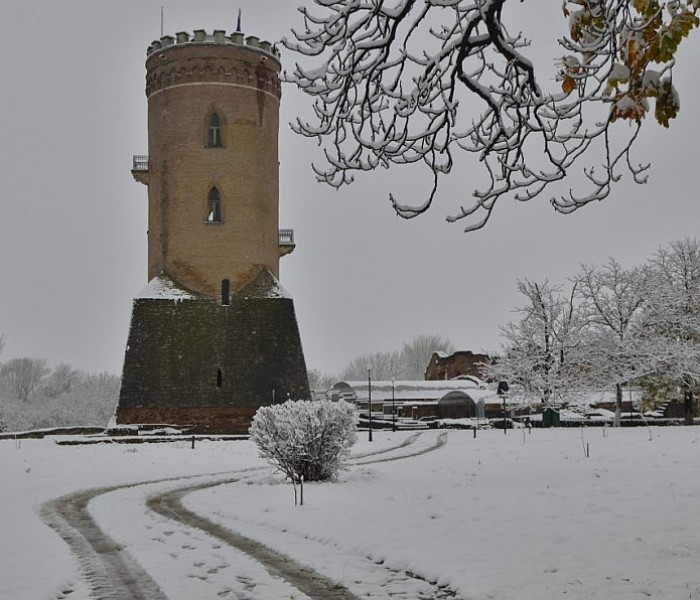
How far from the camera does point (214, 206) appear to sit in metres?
39.9

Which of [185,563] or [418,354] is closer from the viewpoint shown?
[185,563]

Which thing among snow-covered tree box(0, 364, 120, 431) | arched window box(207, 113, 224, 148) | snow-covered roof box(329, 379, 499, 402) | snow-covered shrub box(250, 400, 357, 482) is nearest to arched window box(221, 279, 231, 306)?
arched window box(207, 113, 224, 148)

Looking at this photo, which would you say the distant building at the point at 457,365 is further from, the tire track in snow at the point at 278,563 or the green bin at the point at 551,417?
the tire track in snow at the point at 278,563

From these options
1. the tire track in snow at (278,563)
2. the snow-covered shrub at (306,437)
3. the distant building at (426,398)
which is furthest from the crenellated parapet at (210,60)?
the distant building at (426,398)

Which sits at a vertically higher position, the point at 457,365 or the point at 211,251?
the point at 211,251

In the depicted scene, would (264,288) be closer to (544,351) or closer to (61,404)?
(544,351)

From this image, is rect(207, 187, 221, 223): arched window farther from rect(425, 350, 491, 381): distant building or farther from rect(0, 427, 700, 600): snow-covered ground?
rect(425, 350, 491, 381): distant building

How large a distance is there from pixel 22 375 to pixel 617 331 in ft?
249

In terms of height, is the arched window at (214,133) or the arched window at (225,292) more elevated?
the arched window at (214,133)

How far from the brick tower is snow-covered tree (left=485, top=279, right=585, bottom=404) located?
12.2m

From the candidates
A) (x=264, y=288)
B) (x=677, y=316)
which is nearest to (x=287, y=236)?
(x=264, y=288)

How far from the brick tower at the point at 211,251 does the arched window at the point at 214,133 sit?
1.7 inches

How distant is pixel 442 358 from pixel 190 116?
1686 inches

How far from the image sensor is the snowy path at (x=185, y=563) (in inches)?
355
